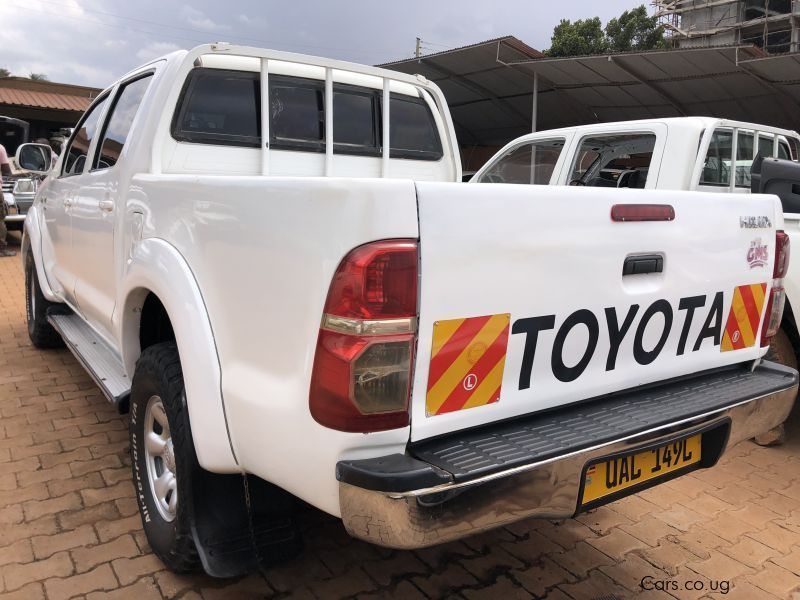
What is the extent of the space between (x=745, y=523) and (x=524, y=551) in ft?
3.69

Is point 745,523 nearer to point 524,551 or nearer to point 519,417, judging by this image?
point 524,551

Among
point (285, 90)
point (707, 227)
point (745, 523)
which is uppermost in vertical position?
point (285, 90)

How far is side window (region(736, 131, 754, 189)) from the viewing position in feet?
16.8

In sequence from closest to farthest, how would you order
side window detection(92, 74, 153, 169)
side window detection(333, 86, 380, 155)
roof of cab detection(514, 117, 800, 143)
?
side window detection(92, 74, 153, 169), side window detection(333, 86, 380, 155), roof of cab detection(514, 117, 800, 143)

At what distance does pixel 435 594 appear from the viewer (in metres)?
2.37

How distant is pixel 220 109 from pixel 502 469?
7.62 feet

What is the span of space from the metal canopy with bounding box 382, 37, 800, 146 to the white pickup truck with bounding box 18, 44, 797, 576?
35.3 feet

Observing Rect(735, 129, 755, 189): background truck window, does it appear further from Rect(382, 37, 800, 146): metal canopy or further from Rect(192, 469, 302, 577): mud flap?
Rect(382, 37, 800, 146): metal canopy

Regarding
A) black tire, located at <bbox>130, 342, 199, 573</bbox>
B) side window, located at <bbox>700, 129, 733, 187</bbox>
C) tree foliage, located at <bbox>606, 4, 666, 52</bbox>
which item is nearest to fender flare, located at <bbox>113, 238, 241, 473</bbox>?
black tire, located at <bbox>130, 342, 199, 573</bbox>

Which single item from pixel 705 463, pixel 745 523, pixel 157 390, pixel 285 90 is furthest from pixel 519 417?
pixel 285 90

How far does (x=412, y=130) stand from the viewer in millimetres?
3898

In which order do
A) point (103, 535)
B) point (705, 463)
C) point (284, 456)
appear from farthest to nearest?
point (103, 535)
point (705, 463)
point (284, 456)

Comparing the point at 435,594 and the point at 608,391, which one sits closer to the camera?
the point at 608,391

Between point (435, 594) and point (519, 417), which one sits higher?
point (519, 417)
